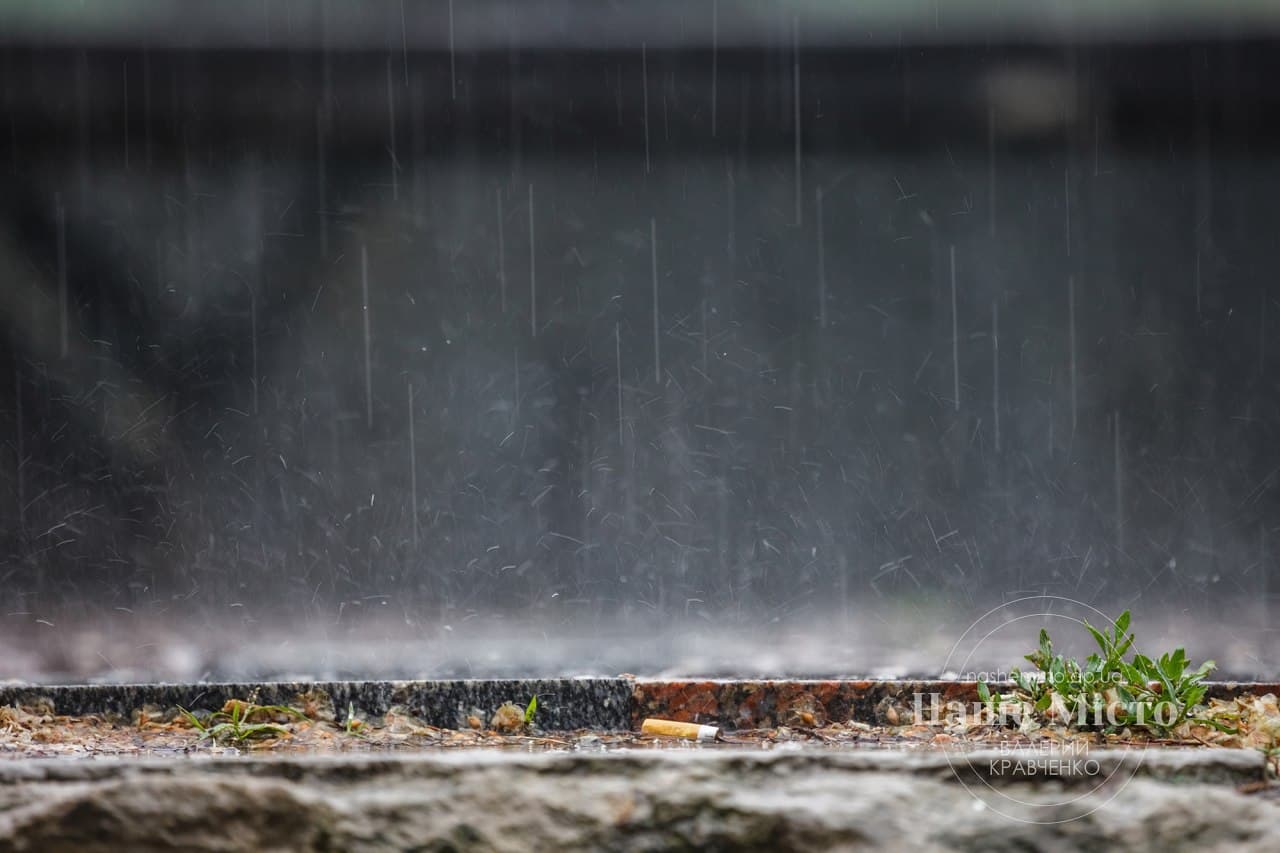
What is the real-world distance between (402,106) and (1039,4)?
5.95 ft

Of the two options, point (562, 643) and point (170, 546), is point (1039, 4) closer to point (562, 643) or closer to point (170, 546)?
point (562, 643)

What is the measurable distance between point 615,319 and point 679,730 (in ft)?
3.80

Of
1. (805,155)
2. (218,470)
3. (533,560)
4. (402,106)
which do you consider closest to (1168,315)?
(805,155)

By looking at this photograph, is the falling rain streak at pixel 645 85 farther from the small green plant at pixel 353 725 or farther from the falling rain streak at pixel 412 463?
the small green plant at pixel 353 725

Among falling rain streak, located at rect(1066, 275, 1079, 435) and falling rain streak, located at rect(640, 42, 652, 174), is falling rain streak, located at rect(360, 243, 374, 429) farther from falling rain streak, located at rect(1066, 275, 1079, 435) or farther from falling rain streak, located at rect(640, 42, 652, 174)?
falling rain streak, located at rect(1066, 275, 1079, 435)

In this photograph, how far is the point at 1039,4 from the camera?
112 inches

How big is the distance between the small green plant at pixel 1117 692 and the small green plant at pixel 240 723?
5.44ft

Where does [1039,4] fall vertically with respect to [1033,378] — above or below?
above

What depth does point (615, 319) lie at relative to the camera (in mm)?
2898

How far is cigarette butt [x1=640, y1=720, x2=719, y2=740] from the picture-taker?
2.28 metres

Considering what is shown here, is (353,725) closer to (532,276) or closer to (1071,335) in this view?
(532,276)

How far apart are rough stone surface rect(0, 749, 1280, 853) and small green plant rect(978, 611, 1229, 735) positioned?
50 centimetres

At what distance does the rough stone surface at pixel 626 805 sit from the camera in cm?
141

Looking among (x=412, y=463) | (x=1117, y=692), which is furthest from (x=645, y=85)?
(x=1117, y=692)
